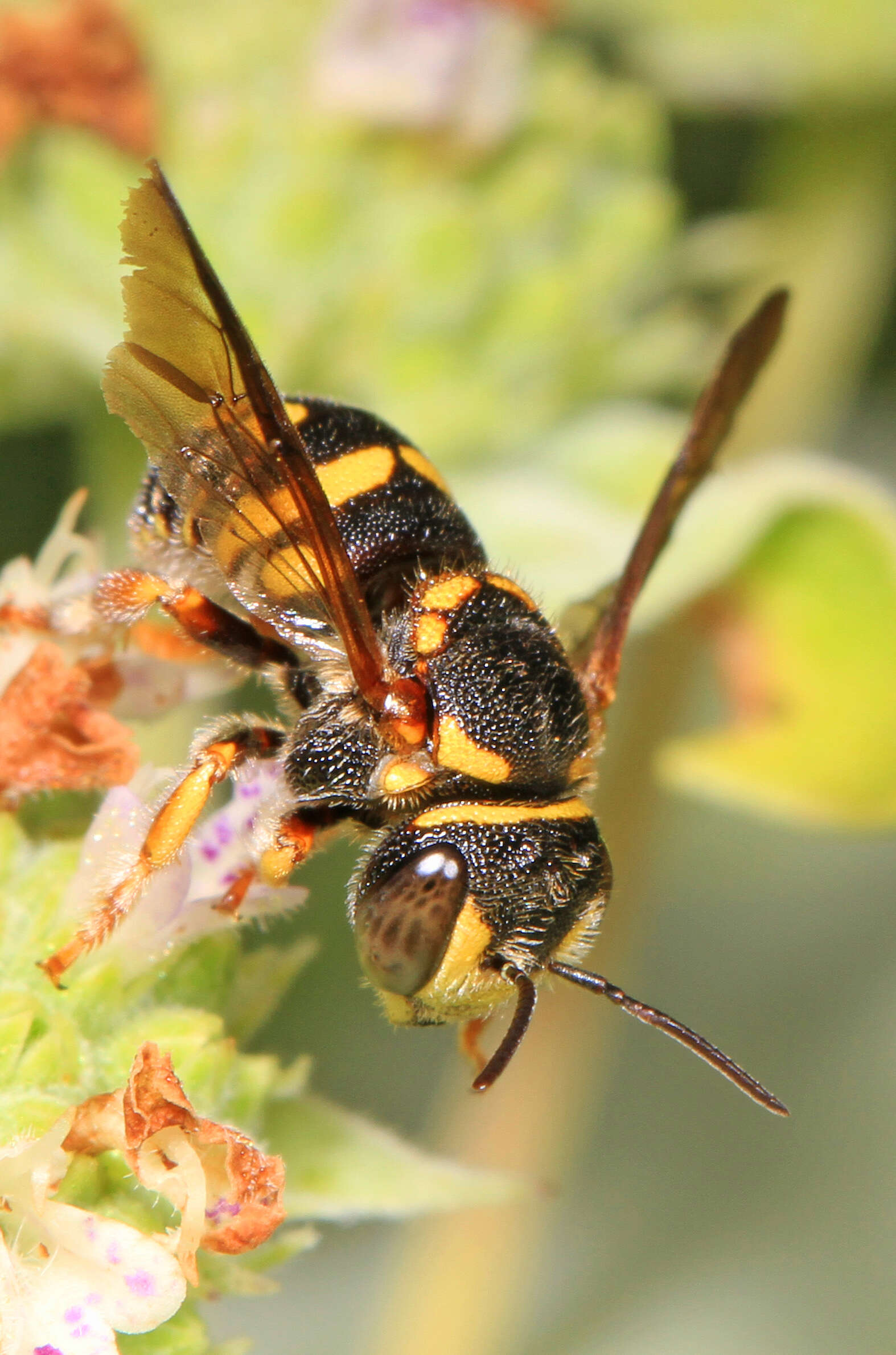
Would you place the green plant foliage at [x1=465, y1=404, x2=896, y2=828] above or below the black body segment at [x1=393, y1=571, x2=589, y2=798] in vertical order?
above

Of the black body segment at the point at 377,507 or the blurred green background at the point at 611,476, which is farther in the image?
the blurred green background at the point at 611,476

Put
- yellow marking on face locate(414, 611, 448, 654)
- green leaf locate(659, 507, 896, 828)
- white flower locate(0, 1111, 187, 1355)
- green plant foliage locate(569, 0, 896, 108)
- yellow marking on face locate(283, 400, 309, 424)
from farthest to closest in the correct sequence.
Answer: green plant foliage locate(569, 0, 896, 108), green leaf locate(659, 507, 896, 828), yellow marking on face locate(283, 400, 309, 424), yellow marking on face locate(414, 611, 448, 654), white flower locate(0, 1111, 187, 1355)

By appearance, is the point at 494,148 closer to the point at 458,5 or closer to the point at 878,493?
the point at 458,5

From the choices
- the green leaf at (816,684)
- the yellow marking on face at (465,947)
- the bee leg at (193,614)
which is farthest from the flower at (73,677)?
the green leaf at (816,684)

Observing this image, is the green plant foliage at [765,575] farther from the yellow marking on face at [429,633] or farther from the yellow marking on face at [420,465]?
the yellow marking on face at [429,633]

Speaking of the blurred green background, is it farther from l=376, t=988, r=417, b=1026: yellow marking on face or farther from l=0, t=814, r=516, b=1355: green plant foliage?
l=376, t=988, r=417, b=1026: yellow marking on face

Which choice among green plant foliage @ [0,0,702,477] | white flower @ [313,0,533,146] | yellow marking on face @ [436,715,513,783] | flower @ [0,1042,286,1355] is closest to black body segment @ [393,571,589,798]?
yellow marking on face @ [436,715,513,783]

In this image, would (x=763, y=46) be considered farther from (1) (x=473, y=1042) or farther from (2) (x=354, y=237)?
(1) (x=473, y=1042)
